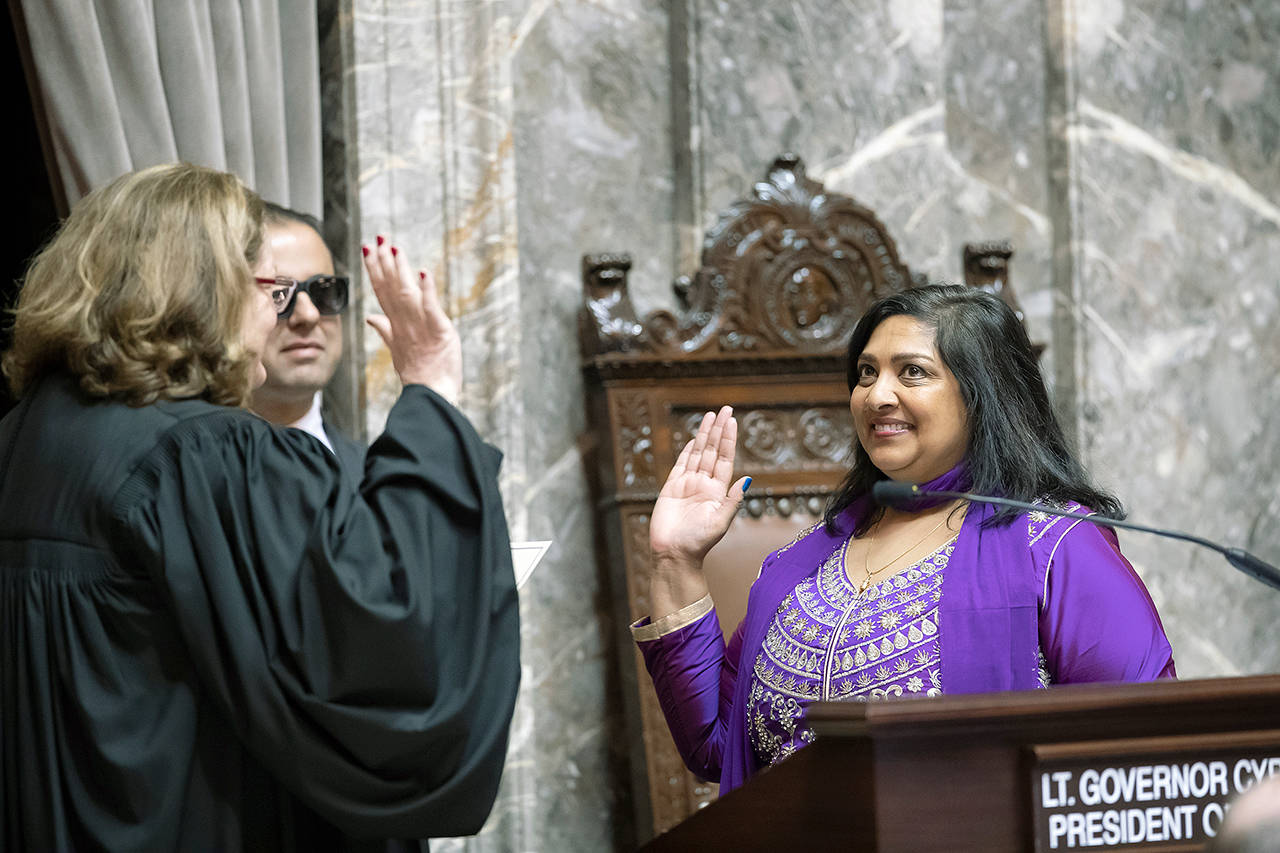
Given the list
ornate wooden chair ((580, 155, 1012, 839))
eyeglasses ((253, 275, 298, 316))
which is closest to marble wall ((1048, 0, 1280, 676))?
ornate wooden chair ((580, 155, 1012, 839))

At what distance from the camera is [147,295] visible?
1.98 meters

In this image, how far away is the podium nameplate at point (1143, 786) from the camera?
1.75 m

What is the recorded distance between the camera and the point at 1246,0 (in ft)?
15.8

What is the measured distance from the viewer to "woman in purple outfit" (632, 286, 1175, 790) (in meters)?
2.31

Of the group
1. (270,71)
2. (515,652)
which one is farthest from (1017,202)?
(515,652)

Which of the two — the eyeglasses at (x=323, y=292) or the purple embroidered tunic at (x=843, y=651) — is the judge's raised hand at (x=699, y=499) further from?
the eyeglasses at (x=323, y=292)

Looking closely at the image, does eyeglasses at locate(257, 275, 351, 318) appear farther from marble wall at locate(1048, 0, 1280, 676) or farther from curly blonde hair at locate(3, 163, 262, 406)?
marble wall at locate(1048, 0, 1280, 676)

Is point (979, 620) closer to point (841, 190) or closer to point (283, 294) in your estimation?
point (283, 294)

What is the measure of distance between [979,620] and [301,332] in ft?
5.51

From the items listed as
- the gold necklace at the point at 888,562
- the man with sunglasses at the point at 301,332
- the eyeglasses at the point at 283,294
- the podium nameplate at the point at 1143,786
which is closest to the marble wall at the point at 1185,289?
the gold necklace at the point at 888,562

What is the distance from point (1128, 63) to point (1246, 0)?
1.70 feet

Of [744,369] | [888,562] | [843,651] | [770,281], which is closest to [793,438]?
[744,369]

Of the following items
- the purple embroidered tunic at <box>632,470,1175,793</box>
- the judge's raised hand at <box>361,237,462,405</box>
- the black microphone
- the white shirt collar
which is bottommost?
the purple embroidered tunic at <box>632,470,1175,793</box>

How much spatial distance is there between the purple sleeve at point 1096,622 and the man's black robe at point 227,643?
0.90 meters
